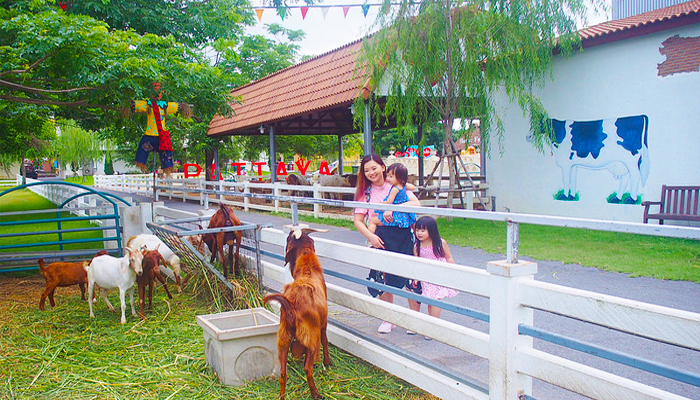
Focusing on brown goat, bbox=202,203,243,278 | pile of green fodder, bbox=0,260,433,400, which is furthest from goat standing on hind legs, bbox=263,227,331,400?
brown goat, bbox=202,203,243,278

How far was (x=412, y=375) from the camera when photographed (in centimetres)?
356

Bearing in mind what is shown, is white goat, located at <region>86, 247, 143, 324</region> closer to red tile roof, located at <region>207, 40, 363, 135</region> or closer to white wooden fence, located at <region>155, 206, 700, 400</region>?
white wooden fence, located at <region>155, 206, 700, 400</region>

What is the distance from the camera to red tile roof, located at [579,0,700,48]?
10.6m

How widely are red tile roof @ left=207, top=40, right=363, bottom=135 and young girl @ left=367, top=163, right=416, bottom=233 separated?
8201 mm

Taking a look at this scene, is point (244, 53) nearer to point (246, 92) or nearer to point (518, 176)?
point (246, 92)

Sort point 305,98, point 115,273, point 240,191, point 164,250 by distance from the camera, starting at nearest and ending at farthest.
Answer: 1. point 115,273
2. point 164,250
3. point 305,98
4. point 240,191

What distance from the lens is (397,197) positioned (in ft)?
15.8

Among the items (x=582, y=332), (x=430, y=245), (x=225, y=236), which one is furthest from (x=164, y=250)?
(x=582, y=332)

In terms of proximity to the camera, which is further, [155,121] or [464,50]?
[464,50]

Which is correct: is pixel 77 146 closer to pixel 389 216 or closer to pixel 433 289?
pixel 389 216

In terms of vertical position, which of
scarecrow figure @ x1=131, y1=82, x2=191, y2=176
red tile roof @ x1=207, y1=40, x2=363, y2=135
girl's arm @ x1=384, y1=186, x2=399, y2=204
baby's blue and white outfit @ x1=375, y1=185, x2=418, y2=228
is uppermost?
red tile roof @ x1=207, y1=40, x2=363, y2=135

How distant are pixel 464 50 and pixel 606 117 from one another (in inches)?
137

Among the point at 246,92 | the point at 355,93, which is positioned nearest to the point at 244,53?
the point at 246,92

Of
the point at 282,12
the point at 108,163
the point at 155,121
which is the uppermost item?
the point at 282,12
